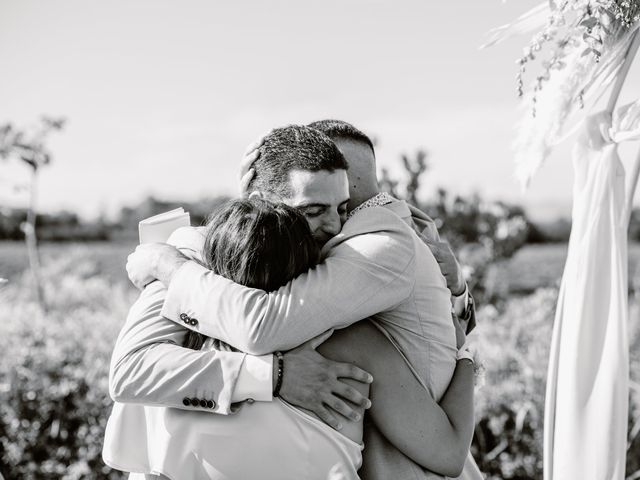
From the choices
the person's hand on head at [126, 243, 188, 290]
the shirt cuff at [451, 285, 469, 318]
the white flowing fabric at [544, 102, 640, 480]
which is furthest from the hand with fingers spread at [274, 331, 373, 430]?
the white flowing fabric at [544, 102, 640, 480]

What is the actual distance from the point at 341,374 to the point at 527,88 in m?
1.74

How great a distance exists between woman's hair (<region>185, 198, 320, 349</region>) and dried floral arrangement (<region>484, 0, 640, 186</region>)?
1372 mm

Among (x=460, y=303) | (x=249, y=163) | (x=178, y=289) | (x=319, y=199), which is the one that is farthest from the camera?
(x=460, y=303)

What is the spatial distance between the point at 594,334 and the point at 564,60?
3.82 ft

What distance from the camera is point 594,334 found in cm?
286

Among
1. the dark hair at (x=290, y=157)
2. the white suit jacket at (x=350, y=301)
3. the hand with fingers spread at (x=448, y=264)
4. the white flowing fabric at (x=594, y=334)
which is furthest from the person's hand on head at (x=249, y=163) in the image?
the white flowing fabric at (x=594, y=334)

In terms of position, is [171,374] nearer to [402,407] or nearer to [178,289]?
[178,289]

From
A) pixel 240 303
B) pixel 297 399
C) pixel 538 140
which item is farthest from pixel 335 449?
pixel 538 140

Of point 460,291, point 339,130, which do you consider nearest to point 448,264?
point 460,291

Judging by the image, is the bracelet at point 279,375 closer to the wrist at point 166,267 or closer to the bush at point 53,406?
the wrist at point 166,267

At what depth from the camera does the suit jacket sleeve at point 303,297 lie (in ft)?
6.68

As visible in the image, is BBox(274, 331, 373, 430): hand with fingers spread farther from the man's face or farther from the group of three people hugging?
the man's face

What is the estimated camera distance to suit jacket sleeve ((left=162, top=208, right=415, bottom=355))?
2035 millimetres

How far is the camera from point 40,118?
8.01 m
